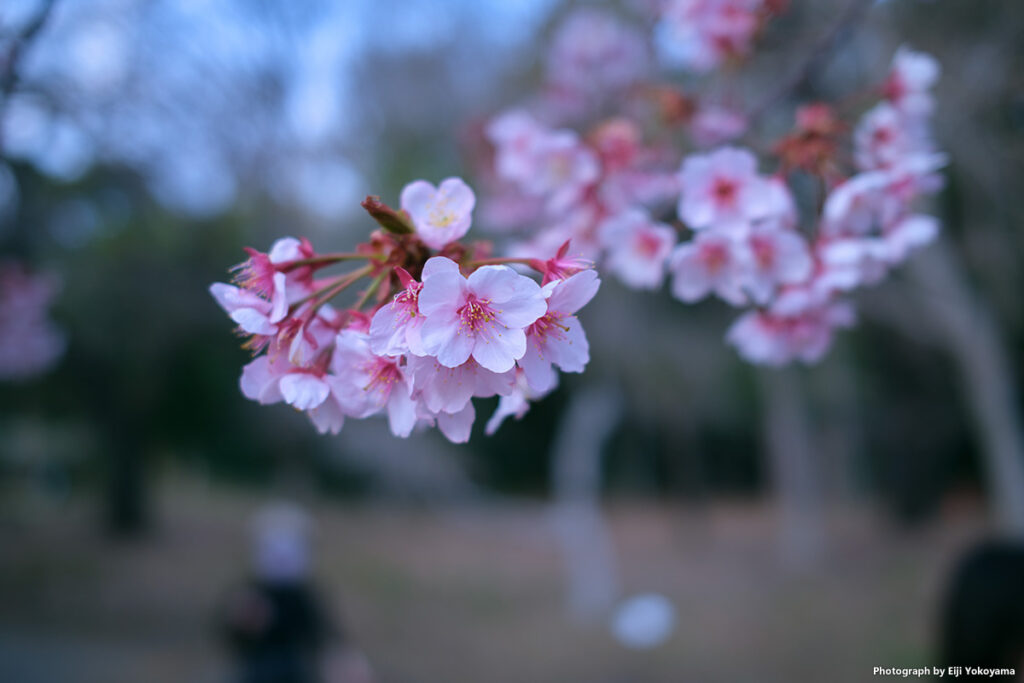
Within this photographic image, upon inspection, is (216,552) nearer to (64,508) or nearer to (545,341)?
(64,508)

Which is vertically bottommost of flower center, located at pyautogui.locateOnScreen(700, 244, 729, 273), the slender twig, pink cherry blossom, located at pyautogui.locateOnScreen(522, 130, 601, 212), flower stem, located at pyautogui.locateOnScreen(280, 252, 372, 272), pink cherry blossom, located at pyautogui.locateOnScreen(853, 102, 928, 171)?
flower stem, located at pyautogui.locateOnScreen(280, 252, 372, 272)

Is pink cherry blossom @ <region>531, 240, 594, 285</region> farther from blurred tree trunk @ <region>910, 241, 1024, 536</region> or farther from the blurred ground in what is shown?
the blurred ground

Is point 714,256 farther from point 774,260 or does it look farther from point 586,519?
point 586,519

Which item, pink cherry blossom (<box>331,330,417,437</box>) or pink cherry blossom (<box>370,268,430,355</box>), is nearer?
pink cherry blossom (<box>370,268,430,355</box>)

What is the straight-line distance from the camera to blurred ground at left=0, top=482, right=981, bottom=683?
4.85 m

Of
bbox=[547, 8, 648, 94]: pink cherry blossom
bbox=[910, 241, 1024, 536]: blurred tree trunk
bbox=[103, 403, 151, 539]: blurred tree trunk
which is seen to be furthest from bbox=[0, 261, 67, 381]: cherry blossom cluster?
bbox=[103, 403, 151, 539]: blurred tree trunk

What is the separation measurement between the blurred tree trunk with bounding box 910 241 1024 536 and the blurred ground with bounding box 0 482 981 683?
131cm

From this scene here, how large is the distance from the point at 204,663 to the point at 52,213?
3.74 meters

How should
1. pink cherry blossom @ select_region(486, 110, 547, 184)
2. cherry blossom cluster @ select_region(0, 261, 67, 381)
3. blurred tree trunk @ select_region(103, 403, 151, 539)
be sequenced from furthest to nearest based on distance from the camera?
blurred tree trunk @ select_region(103, 403, 151, 539) < cherry blossom cluster @ select_region(0, 261, 67, 381) < pink cherry blossom @ select_region(486, 110, 547, 184)

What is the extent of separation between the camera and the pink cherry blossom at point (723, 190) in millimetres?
1108

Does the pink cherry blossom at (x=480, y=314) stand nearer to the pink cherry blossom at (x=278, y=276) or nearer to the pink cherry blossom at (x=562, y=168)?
the pink cherry blossom at (x=278, y=276)

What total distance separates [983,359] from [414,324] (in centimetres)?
453

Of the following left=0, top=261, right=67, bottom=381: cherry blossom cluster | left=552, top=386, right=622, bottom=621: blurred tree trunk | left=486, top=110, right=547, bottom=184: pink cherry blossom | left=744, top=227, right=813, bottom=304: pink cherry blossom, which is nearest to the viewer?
left=744, top=227, right=813, bottom=304: pink cherry blossom

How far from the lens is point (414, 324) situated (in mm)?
715
